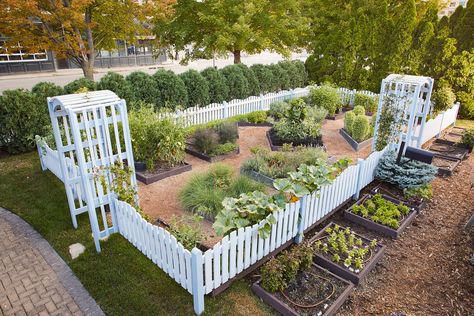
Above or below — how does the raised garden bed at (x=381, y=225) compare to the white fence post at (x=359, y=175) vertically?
below

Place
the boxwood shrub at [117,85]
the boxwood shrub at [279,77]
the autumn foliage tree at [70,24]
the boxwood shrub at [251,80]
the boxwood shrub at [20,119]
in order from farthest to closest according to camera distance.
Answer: the boxwood shrub at [279,77] < the boxwood shrub at [251,80] < the autumn foliage tree at [70,24] < the boxwood shrub at [117,85] < the boxwood shrub at [20,119]

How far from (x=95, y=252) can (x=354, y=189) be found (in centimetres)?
469

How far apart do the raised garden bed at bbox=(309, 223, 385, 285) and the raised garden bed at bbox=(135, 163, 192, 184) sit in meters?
3.70

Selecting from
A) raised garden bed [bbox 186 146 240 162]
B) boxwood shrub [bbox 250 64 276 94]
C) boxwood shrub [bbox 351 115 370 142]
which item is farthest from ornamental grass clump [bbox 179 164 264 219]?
boxwood shrub [bbox 250 64 276 94]

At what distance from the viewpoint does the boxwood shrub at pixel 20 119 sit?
26.4 feet

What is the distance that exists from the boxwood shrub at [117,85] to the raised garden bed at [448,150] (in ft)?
29.2

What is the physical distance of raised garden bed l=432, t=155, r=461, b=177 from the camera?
754 centimetres

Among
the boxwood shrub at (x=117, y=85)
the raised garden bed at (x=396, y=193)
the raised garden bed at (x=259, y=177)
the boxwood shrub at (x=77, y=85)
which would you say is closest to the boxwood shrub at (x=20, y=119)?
the boxwood shrub at (x=77, y=85)

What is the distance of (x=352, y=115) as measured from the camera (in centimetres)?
1002

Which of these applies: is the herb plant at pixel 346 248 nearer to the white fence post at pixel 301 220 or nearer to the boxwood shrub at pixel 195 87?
the white fence post at pixel 301 220

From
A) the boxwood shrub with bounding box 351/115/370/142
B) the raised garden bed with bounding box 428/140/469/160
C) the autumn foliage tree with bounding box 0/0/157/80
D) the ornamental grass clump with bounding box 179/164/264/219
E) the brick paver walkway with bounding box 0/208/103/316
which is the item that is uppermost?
the autumn foliage tree with bounding box 0/0/157/80

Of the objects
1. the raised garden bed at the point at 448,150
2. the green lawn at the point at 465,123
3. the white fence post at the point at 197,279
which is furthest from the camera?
the green lawn at the point at 465,123

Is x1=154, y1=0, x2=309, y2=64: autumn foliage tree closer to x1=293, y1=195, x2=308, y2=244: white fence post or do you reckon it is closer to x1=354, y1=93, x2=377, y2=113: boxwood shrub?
x1=354, y1=93, x2=377, y2=113: boxwood shrub

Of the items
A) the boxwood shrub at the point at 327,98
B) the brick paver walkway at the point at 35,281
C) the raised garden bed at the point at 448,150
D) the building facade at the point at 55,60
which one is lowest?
the brick paver walkway at the point at 35,281
